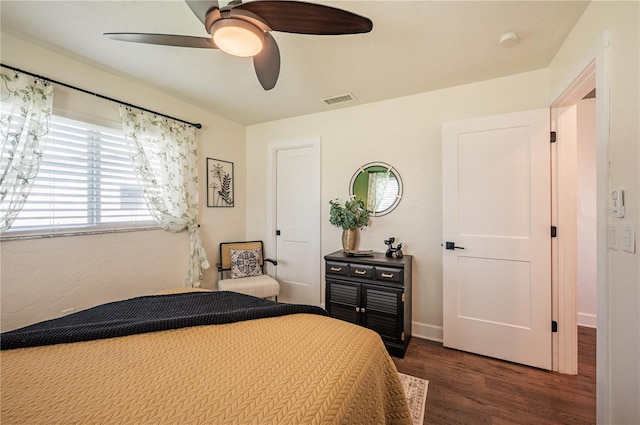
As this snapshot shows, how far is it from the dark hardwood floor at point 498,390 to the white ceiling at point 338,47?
252 centimetres

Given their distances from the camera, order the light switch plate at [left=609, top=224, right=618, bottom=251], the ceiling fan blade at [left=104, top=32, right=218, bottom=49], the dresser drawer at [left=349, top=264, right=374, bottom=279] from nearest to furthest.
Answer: the light switch plate at [left=609, top=224, right=618, bottom=251]
the ceiling fan blade at [left=104, top=32, right=218, bottom=49]
the dresser drawer at [left=349, top=264, right=374, bottom=279]

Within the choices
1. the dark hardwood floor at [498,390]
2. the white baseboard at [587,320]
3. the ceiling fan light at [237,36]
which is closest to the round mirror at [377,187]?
the dark hardwood floor at [498,390]

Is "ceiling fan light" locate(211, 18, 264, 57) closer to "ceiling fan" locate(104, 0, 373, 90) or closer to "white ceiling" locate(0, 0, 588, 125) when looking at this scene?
"ceiling fan" locate(104, 0, 373, 90)

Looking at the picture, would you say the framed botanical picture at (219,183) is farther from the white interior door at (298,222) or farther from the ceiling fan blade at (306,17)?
the ceiling fan blade at (306,17)

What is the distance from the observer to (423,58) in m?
2.10

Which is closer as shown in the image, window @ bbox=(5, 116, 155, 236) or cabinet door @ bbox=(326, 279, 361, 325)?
window @ bbox=(5, 116, 155, 236)

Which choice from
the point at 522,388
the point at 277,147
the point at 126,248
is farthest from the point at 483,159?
the point at 126,248

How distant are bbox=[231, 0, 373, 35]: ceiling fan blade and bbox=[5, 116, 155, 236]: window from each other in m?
1.92

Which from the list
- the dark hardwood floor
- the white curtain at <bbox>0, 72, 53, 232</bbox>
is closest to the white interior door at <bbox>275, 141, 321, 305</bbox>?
the dark hardwood floor

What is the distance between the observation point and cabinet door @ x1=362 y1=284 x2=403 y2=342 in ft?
7.70

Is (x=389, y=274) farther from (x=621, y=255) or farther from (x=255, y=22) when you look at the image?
(x=255, y=22)

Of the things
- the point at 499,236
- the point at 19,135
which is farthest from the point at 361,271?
the point at 19,135

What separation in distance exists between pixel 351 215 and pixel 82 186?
7.96 ft

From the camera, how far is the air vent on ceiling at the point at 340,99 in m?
2.79
